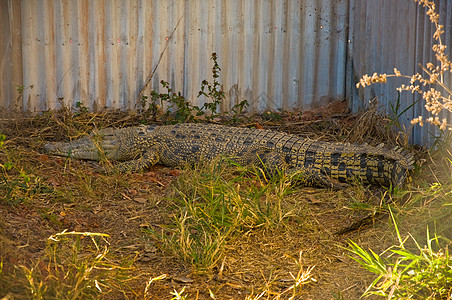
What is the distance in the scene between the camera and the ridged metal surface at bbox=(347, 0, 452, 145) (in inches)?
202

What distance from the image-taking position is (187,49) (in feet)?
22.9

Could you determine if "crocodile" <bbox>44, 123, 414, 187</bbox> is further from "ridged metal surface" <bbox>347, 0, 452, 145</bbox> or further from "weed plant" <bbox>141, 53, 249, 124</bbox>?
"weed plant" <bbox>141, 53, 249, 124</bbox>

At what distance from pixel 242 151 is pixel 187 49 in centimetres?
205

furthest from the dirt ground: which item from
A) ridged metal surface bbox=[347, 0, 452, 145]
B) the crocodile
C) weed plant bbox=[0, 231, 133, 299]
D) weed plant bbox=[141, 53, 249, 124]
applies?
weed plant bbox=[141, 53, 249, 124]

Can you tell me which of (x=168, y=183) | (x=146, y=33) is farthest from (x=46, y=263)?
(x=146, y=33)

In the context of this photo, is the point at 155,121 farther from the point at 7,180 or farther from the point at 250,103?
the point at 7,180

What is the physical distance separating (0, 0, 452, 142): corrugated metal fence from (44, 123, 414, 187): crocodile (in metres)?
1.24

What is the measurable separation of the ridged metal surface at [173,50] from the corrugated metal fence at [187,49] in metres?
0.01

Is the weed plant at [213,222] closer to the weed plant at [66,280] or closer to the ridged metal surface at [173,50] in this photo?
the weed plant at [66,280]

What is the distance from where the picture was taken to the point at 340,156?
16.8 feet

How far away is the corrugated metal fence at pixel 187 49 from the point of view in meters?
6.64

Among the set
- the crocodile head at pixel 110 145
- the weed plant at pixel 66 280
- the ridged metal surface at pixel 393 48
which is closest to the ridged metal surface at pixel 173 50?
the ridged metal surface at pixel 393 48

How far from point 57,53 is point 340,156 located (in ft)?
12.3

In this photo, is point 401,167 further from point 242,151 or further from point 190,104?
point 190,104
